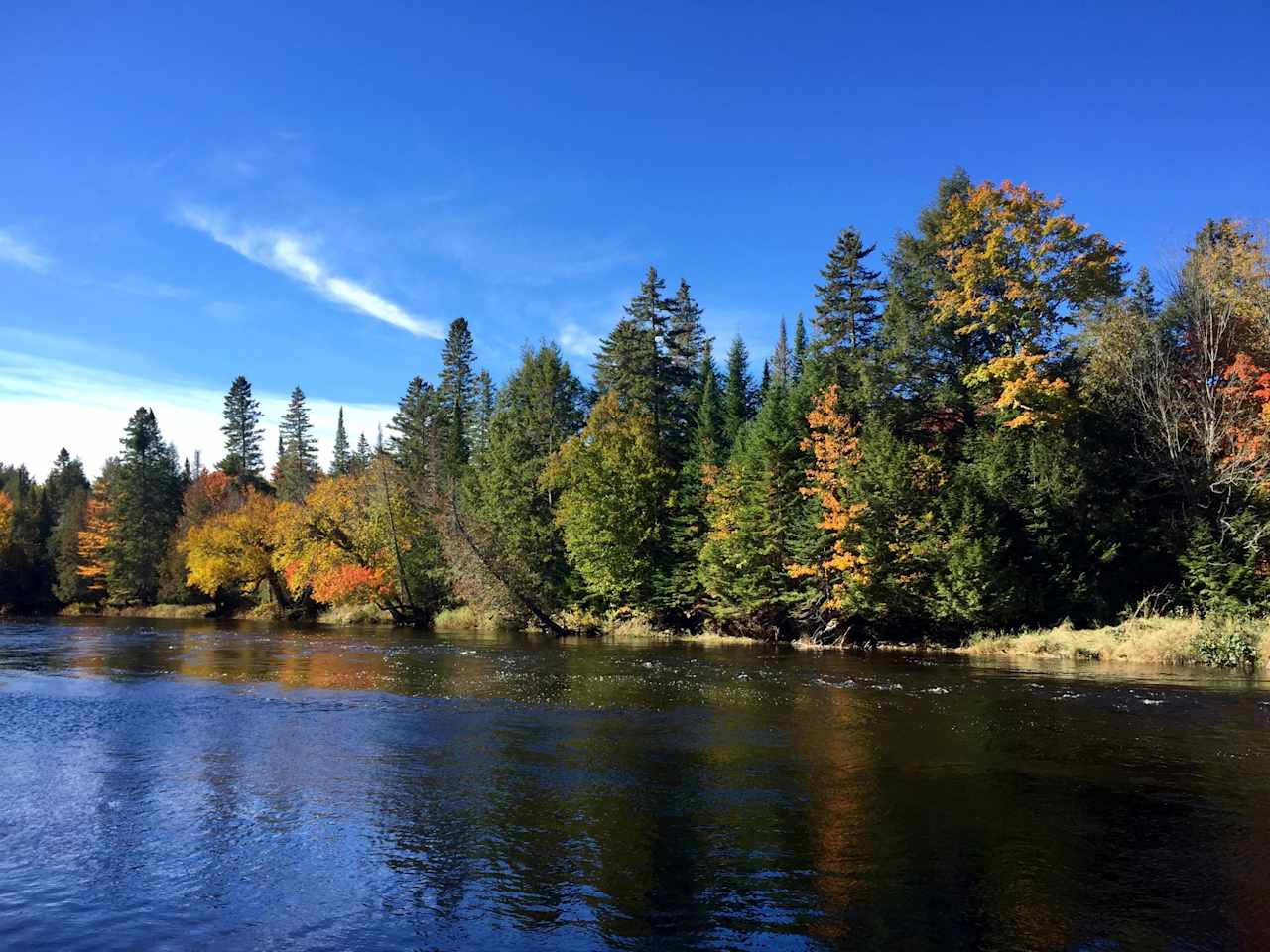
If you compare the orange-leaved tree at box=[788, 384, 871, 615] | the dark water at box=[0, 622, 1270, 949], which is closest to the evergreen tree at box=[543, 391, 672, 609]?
the orange-leaved tree at box=[788, 384, 871, 615]

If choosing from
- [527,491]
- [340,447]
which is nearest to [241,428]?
[340,447]

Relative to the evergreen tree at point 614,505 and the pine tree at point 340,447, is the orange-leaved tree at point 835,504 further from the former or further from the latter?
the pine tree at point 340,447

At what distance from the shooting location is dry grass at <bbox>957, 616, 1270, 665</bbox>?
3120 centimetres

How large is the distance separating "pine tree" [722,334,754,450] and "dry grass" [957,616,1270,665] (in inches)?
912

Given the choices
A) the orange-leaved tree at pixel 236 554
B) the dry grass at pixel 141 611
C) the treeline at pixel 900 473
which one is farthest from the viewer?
the dry grass at pixel 141 611

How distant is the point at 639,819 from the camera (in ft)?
41.3

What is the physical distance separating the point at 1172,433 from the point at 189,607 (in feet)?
260

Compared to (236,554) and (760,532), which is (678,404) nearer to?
(760,532)

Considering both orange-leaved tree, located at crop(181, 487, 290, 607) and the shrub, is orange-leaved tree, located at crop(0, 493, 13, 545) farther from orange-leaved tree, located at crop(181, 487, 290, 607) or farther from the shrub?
the shrub

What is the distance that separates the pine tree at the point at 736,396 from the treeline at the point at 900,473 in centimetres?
44

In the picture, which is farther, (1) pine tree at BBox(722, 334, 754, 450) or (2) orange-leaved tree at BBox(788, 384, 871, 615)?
(1) pine tree at BBox(722, 334, 754, 450)

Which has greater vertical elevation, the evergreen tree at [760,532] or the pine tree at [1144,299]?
the pine tree at [1144,299]

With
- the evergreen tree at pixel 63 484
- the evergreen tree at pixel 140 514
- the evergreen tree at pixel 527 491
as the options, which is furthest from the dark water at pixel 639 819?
the evergreen tree at pixel 63 484

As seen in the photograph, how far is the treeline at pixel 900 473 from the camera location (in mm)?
37938
